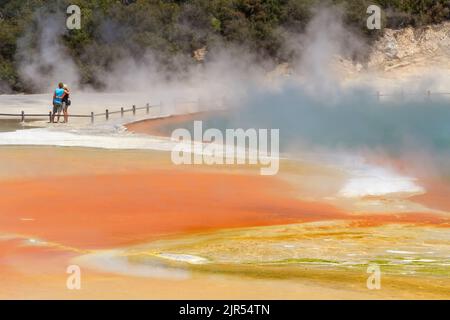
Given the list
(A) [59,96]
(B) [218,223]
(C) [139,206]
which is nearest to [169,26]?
(A) [59,96]

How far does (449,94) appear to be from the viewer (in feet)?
143

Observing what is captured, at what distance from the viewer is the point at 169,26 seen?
4906 centimetres

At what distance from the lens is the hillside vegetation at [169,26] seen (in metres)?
46.7

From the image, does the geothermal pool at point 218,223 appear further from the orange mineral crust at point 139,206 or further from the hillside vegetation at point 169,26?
the hillside vegetation at point 169,26

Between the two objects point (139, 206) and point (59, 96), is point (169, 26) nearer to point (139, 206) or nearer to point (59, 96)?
point (59, 96)

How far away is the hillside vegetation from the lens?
46.7 metres

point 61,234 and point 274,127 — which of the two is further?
point 274,127

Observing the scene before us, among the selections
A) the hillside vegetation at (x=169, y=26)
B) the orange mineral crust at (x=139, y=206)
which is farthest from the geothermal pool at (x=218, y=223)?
the hillside vegetation at (x=169, y=26)
